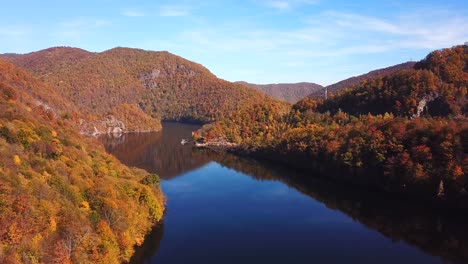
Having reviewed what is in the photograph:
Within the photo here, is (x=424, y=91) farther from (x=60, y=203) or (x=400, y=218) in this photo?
(x=60, y=203)

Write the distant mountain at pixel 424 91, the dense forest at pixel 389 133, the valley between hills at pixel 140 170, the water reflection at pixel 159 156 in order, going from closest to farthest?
the valley between hills at pixel 140 170 < the dense forest at pixel 389 133 < the water reflection at pixel 159 156 < the distant mountain at pixel 424 91

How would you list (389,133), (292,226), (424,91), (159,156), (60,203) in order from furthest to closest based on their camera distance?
(159,156), (424,91), (389,133), (292,226), (60,203)

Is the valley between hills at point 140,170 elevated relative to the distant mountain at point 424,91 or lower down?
lower down

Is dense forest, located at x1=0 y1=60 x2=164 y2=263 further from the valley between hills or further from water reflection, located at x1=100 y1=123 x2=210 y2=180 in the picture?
water reflection, located at x1=100 y1=123 x2=210 y2=180

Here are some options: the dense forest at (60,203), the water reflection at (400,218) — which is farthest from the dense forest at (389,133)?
the dense forest at (60,203)

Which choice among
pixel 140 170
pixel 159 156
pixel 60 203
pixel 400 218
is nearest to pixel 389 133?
pixel 400 218

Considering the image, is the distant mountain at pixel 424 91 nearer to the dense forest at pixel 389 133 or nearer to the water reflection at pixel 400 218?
the dense forest at pixel 389 133
